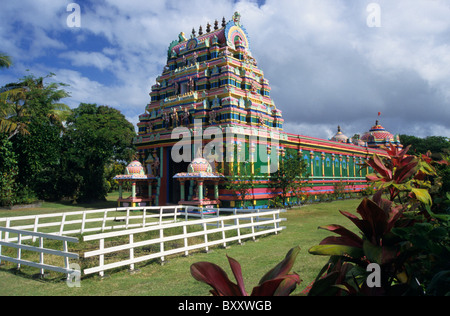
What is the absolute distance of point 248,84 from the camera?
21.7m

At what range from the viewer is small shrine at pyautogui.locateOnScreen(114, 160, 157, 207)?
20.6 m

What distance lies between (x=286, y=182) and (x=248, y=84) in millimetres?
7516

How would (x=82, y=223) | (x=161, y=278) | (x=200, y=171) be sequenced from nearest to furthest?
(x=161, y=278) < (x=82, y=223) < (x=200, y=171)

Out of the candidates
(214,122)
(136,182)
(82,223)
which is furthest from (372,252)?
(136,182)

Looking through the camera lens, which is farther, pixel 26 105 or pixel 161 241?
pixel 26 105

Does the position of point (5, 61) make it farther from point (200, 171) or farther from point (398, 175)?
point (398, 175)

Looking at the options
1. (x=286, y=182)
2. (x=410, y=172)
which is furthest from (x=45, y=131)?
(x=410, y=172)

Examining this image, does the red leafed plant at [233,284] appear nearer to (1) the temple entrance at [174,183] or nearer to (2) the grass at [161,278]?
(2) the grass at [161,278]

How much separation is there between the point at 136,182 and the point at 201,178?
280 inches

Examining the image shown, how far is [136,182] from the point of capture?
2217cm

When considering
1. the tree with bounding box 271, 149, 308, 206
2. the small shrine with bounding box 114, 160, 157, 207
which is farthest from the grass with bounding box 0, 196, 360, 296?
the small shrine with bounding box 114, 160, 157, 207

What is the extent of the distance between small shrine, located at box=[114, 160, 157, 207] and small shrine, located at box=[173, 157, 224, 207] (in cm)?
413

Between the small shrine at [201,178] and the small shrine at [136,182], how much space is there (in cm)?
413

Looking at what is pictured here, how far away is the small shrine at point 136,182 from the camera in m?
20.6
